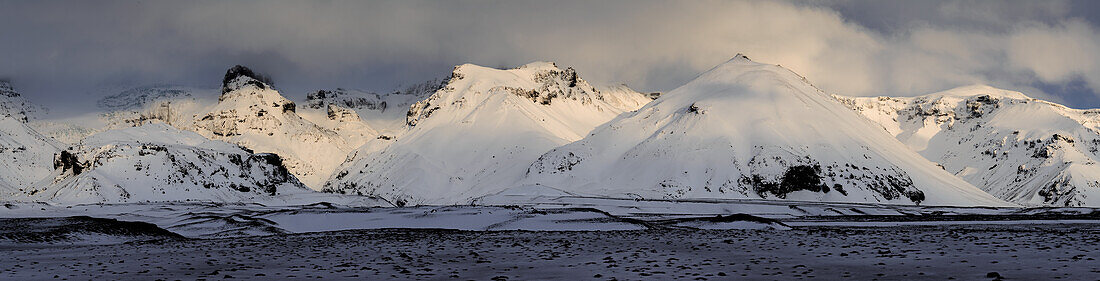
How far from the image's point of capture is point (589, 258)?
43.8 metres

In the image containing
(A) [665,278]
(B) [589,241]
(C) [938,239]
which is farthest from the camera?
(B) [589,241]

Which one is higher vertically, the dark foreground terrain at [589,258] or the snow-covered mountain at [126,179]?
the snow-covered mountain at [126,179]

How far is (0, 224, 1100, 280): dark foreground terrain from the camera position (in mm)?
34344

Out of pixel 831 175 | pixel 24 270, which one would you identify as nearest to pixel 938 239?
pixel 24 270

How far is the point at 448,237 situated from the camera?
215 feet

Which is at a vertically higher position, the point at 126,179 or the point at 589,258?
the point at 126,179

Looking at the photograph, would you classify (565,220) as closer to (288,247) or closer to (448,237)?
(448,237)

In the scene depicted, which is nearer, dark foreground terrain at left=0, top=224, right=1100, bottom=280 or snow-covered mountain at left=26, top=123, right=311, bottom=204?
dark foreground terrain at left=0, top=224, right=1100, bottom=280

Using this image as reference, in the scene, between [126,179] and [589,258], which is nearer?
[589,258]

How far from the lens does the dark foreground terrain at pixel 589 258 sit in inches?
1352

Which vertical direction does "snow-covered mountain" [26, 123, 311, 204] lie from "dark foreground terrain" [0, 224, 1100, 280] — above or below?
above

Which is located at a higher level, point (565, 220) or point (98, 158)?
point (98, 158)

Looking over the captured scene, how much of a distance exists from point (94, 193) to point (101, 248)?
131 meters

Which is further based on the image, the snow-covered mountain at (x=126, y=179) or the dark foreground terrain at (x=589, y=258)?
the snow-covered mountain at (x=126, y=179)
